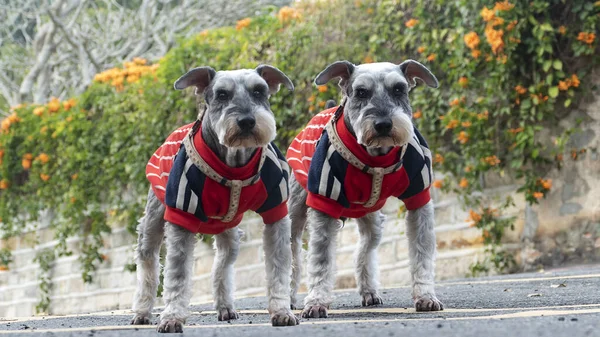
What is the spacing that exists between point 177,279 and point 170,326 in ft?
1.08

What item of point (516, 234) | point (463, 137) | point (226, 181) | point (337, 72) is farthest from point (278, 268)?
point (516, 234)

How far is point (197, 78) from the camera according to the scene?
217 inches

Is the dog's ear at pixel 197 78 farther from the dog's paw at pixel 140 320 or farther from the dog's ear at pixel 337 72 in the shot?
the dog's paw at pixel 140 320

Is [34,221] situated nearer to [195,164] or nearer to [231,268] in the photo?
[231,268]

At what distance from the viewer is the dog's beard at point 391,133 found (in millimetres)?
5434

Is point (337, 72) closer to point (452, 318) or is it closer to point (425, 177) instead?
point (425, 177)

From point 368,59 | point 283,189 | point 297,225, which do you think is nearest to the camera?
point 283,189

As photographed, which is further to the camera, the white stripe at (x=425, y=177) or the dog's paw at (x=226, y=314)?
the dog's paw at (x=226, y=314)

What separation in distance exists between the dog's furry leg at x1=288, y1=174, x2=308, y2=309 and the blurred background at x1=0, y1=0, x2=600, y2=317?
3525mm

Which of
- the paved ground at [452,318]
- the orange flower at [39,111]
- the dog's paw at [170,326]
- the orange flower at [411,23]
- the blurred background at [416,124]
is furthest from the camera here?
the orange flower at [39,111]

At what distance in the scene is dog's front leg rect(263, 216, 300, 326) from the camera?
5.14 m

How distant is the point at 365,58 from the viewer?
412 inches

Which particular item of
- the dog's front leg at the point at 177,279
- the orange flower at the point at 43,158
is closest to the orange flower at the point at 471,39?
the dog's front leg at the point at 177,279

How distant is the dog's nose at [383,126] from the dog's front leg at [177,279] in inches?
52.5
